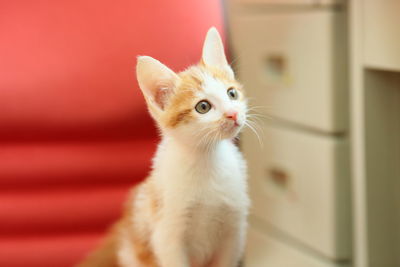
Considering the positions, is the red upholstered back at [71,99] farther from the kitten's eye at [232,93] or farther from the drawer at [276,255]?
the drawer at [276,255]

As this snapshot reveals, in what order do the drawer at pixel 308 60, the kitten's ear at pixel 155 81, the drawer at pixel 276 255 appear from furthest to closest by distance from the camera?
the drawer at pixel 308 60, the drawer at pixel 276 255, the kitten's ear at pixel 155 81

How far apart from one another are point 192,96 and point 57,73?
0.40ft

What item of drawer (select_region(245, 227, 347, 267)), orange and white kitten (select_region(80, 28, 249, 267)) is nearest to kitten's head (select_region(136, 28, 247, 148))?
orange and white kitten (select_region(80, 28, 249, 267))

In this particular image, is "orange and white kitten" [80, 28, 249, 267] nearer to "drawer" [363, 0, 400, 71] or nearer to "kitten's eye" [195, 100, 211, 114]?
"kitten's eye" [195, 100, 211, 114]

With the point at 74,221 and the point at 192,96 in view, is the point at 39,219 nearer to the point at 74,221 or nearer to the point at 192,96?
the point at 74,221

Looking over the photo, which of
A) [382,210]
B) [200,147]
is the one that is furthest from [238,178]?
[382,210]

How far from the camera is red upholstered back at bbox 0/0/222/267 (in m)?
0.43

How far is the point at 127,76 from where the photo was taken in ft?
1.41

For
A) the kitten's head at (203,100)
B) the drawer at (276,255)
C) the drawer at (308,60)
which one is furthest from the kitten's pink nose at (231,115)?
the drawer at (308,60)

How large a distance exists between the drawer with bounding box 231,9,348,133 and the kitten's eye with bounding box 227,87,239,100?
0.49 metres

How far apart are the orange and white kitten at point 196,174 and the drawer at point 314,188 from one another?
569 mm

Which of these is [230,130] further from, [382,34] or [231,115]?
[382,34]

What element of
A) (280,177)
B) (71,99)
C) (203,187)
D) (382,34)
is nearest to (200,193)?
(203,187)

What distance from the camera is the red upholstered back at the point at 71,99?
425 millimetres
